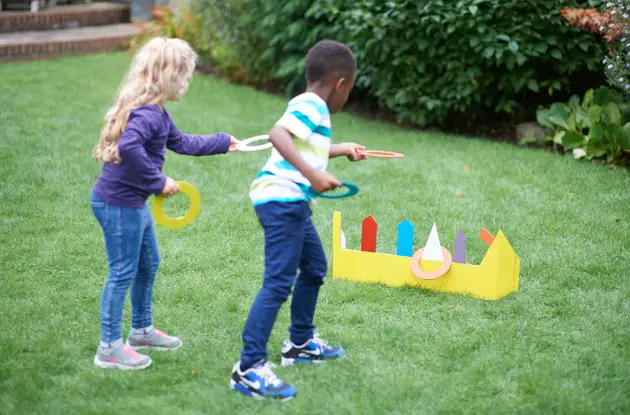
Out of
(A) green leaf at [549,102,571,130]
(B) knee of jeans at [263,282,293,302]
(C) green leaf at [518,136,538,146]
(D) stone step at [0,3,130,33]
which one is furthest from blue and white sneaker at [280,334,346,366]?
(D) stone step at [0,3,130,33]

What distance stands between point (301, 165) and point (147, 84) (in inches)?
32.3

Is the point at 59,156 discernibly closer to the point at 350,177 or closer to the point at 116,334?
the point at 350,177

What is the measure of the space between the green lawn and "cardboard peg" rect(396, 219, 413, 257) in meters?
0.24

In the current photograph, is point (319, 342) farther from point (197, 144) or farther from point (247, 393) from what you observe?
point (197, 144)

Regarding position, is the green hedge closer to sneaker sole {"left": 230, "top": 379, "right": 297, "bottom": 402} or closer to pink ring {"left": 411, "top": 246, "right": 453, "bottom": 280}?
pink ring {"left": 411, "top": 246, "right": 453, "bottom": 280}

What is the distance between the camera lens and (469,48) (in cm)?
788

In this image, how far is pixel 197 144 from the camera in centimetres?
395

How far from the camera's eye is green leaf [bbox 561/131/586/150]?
7438mm

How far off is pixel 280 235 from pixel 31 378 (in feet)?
4.35

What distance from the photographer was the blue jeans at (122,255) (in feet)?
11.8

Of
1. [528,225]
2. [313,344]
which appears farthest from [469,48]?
[313,344]

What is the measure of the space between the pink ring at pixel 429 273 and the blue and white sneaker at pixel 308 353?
3.07 ft

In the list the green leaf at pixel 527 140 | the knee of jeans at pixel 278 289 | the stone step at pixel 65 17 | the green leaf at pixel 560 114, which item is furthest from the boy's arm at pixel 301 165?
the stone step at pixel 65 17

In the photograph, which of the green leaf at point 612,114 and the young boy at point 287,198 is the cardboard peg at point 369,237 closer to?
the young boy at point 287,198
